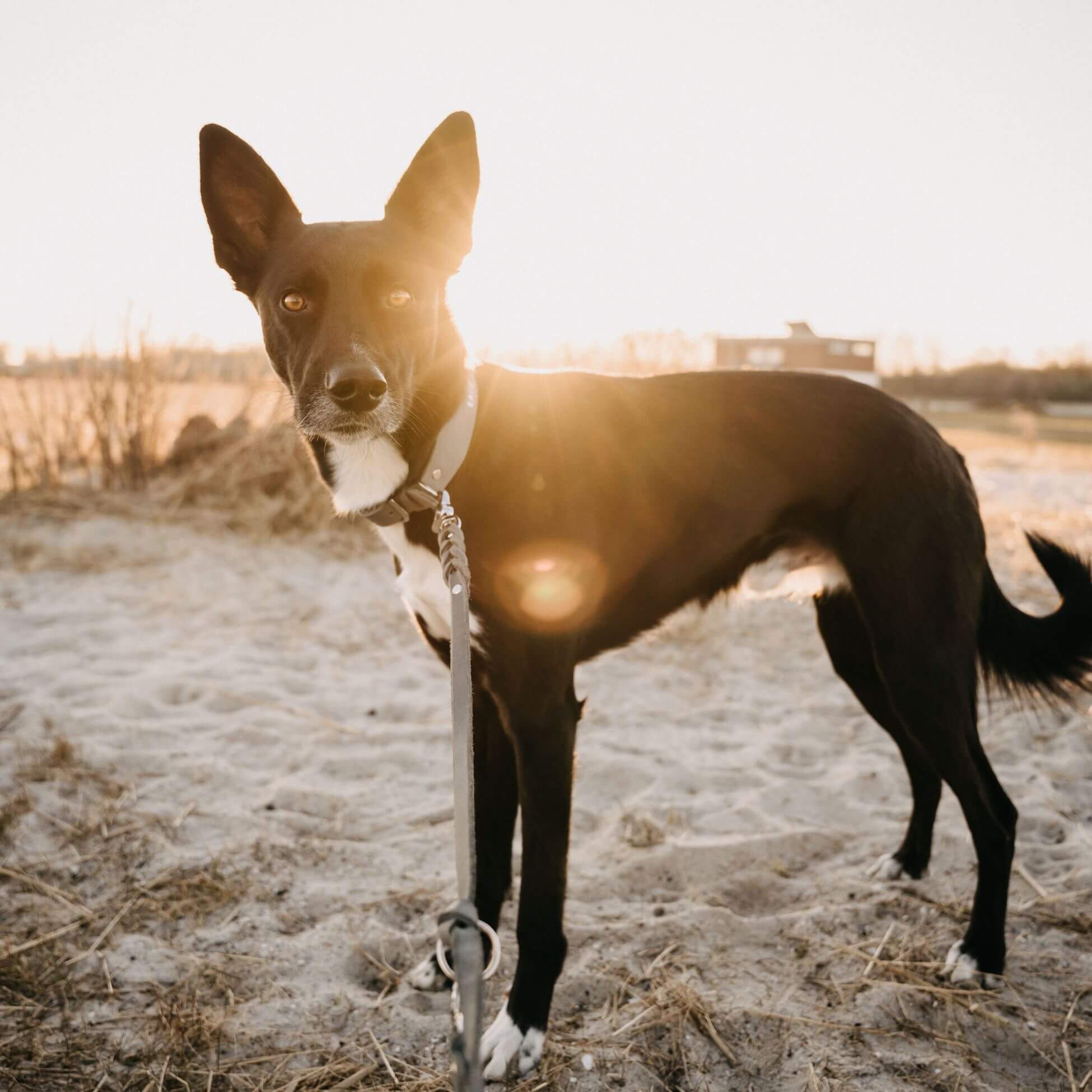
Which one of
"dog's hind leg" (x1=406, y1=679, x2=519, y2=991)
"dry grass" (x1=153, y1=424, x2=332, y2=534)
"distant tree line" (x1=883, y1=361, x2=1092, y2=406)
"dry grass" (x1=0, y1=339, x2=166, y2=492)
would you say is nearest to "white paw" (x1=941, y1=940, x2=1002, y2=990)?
"dog's hind leg" (x1=406, y1=679, x2=519, y2=991)

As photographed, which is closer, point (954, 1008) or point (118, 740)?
point (954, 1008)

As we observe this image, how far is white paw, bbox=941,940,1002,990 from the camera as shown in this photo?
7.18ft

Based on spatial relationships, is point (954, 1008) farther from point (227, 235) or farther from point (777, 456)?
point (227, 235)

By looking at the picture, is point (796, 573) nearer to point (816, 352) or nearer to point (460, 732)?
point (460, 732)

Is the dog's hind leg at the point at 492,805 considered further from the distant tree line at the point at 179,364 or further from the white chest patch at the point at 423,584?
the distant tree line at the point at 179,364

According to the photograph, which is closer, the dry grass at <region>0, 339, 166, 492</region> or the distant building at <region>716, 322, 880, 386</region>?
the dry grass at <region>0, 339, 166, 492</region>

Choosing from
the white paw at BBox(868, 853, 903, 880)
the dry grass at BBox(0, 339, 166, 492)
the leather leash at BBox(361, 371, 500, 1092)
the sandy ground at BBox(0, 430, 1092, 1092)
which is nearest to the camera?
the leather leash at BBox(361, 371, 500, 1092)

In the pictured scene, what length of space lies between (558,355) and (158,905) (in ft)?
19.7

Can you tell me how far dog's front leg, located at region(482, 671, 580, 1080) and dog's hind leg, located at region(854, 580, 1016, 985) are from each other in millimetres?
955

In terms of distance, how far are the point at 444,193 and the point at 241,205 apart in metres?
0.56

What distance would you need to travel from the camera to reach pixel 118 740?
349 centimetres

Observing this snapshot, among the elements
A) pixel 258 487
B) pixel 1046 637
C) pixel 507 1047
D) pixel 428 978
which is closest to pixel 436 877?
pixel 428 978

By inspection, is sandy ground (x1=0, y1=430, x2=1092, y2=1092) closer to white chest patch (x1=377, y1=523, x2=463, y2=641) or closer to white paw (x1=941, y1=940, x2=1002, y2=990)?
white paw (x1=941, y1=940, x2=1002, y2=990)

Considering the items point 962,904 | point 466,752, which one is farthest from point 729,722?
point 466,752
